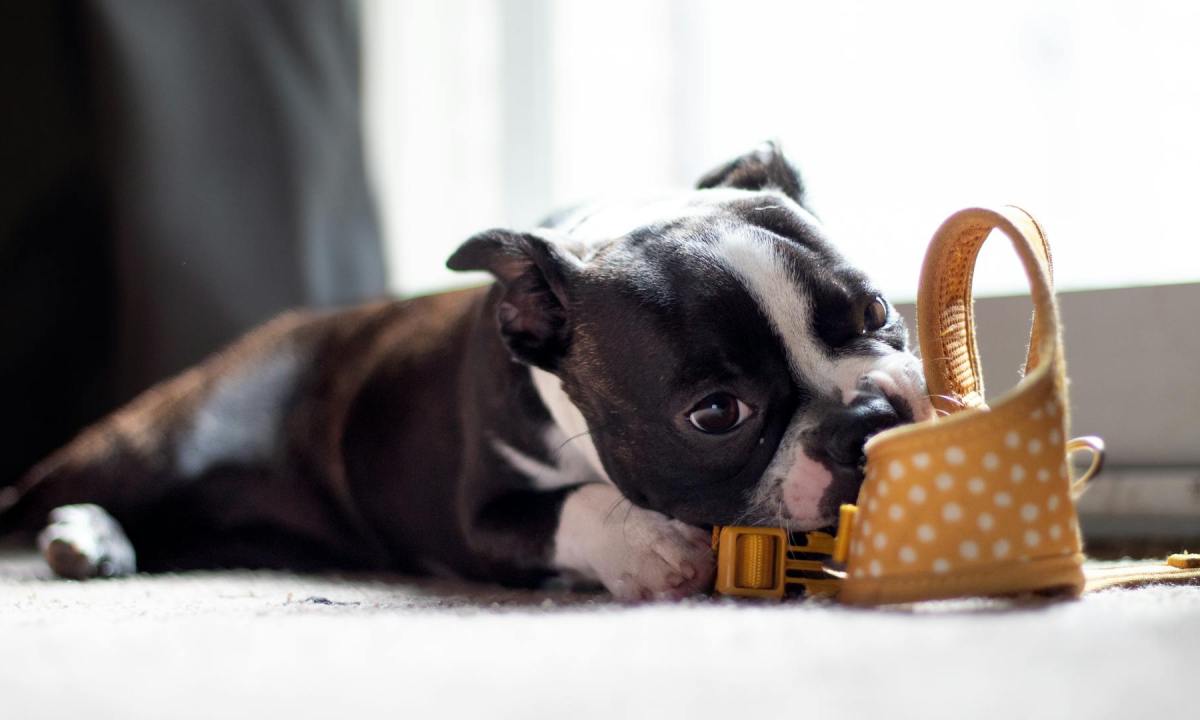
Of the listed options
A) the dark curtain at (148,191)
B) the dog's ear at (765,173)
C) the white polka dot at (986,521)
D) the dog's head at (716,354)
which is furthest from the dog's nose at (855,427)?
the dark curtain at (148,191)

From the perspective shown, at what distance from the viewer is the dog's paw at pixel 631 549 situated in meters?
1.66

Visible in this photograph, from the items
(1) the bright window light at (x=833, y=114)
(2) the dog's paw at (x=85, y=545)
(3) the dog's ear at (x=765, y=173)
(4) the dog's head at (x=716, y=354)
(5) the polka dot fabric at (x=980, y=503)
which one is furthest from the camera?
(1) the bright window light at (x=833, y=114)

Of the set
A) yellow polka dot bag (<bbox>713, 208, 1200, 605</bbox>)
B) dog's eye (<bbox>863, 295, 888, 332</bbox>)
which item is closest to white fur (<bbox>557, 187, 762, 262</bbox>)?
dog's eye (<bbox>863, 295, 888, 332</bbox>)

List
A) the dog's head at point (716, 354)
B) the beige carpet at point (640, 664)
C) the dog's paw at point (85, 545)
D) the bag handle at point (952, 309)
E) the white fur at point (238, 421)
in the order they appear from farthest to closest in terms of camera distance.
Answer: the white fur at point (238, 421) → the dog's paw at point (85, 545) → the dog's head at point (716, 354) → the bag handle at point (952, 309) → the beige carpet at point (640, 664)

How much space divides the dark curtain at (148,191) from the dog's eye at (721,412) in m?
1.99

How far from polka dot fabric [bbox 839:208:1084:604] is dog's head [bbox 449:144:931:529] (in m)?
0.31

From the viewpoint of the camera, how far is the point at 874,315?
5.93ft

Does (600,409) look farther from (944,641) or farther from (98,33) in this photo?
(98,33)

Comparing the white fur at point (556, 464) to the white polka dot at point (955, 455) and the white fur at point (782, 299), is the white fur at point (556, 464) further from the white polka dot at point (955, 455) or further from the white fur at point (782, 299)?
the white polka dot at point (955, 455)

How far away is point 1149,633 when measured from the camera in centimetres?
101

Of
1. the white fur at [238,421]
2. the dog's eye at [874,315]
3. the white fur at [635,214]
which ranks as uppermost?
the white fur at [635,214]

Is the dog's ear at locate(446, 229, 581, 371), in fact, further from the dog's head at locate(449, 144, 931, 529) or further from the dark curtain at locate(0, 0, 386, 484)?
the dark curtain at locate(0, 0, 386, 484)

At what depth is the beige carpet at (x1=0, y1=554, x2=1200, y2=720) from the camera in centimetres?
85

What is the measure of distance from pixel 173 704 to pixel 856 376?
1039 mm
